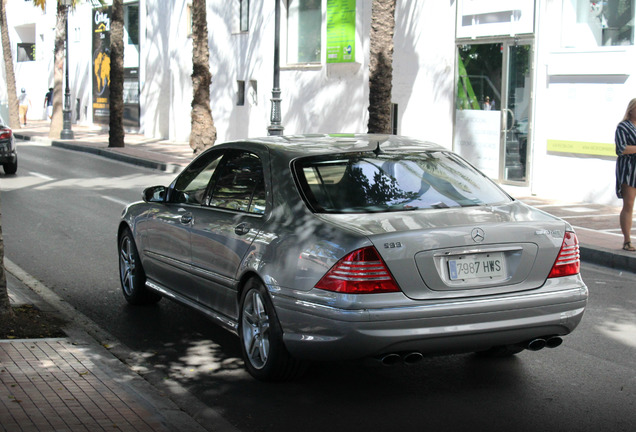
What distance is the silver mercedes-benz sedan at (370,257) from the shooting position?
5.02 meters

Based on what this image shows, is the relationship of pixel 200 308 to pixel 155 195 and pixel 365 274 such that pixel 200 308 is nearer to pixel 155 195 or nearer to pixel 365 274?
pixel 155 195

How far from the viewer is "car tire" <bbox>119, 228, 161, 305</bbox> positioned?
25.6 ft

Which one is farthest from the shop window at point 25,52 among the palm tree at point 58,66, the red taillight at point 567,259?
the red taillight at point 567,259

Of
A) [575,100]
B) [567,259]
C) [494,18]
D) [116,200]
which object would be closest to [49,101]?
[116,200]

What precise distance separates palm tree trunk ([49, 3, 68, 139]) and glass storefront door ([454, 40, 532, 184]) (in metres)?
19.0

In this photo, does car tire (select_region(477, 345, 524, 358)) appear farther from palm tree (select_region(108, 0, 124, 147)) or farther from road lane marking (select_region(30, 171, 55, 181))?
palm tree (select_region(108, 0, 124, 147))

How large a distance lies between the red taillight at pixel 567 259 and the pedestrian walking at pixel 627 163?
510cm

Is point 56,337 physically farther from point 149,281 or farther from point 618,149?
point 618,149

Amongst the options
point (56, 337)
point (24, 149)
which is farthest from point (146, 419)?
point (24, 149)

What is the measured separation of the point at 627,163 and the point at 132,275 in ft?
18.9

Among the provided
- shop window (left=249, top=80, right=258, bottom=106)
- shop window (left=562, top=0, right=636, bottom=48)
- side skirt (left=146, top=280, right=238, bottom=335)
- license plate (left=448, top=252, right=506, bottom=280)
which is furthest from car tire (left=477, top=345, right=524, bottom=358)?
shop window (left=249, top=80, right=258, bottom=106)

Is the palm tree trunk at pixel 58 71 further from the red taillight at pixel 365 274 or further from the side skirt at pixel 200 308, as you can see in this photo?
the red taillight at pixel 365 274

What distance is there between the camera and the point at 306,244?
5.28 metres

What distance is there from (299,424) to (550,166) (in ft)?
41.9
